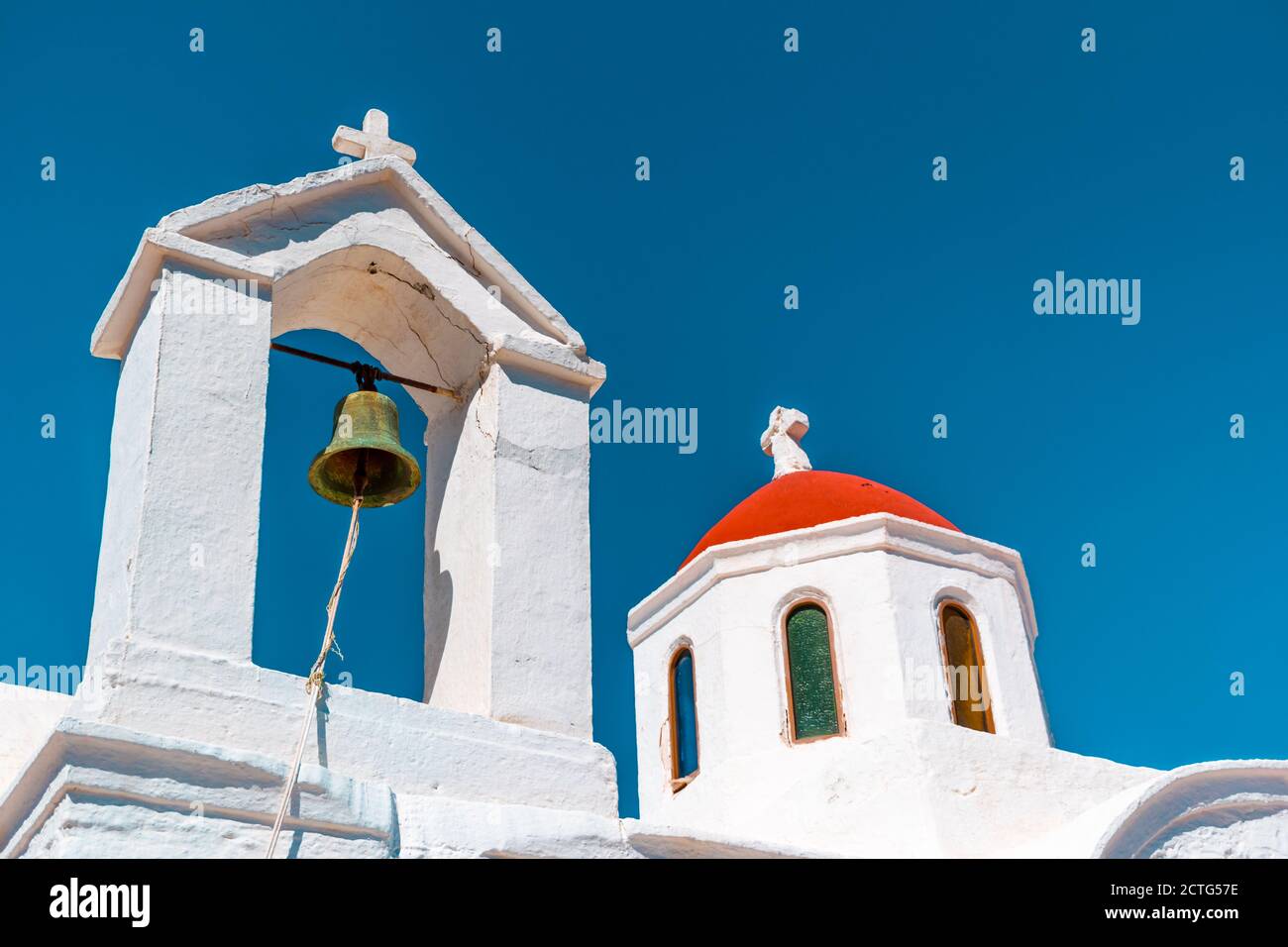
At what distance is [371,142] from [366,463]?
1.27 meters

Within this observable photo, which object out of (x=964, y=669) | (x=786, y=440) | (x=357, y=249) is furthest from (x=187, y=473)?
(x=786, y=440)

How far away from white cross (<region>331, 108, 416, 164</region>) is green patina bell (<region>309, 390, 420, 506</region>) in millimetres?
999

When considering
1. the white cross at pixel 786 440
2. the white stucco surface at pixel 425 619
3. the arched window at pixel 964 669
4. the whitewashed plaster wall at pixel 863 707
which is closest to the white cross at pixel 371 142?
the white stucco surface at pixel 425 619

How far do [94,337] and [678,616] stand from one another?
5254mm

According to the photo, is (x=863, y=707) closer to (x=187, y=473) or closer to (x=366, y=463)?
(x=366, y=463)

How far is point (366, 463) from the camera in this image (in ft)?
17.7

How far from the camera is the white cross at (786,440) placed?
10.7m

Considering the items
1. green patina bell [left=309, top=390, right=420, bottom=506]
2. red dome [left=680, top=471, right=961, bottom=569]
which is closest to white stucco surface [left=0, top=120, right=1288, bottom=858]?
green patina bell [left=309, top=390, right=420, bottom=506]

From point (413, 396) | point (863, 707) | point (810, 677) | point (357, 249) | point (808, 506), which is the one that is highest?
point (808, 506)

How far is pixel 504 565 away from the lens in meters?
5.14

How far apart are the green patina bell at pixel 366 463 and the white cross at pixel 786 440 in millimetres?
5516

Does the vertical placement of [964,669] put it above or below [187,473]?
above

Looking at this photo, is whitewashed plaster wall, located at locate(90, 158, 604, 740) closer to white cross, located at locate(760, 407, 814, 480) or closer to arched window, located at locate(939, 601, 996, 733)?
arched window, located at locate(939, 601, 996, 733)
